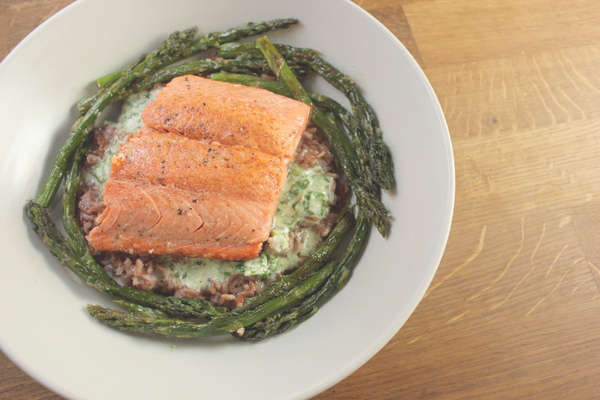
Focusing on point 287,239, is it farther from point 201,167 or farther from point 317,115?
point 317,115

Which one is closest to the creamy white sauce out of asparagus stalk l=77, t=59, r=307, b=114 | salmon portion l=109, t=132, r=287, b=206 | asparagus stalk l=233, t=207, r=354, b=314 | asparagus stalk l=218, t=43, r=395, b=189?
asparagus stalk l=233, t=207, r=354, b=314

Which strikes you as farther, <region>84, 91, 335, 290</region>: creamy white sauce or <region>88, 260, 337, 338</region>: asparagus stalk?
<region>84, 91, 335, 290</region>: creamy white sauce

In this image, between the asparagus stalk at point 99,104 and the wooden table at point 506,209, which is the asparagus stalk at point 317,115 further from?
the wooden table at point 506,209

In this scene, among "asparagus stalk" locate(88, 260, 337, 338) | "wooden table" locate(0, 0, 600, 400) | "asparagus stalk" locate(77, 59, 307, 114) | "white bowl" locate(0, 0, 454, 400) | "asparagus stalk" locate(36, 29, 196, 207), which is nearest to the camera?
"white bowl" locate(0, 0, 454, 400)

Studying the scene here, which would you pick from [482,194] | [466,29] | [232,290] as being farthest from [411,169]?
[466,29]

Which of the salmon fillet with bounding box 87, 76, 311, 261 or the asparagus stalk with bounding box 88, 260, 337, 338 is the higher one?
the salmon fillet with bounding box 87, 76, 311, 261

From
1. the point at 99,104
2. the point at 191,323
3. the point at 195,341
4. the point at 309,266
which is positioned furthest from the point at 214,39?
the point at 195,341

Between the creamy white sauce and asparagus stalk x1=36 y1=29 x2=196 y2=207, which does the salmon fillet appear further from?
asparagus stalk x1=36 y1=29 x2=196 y2=207

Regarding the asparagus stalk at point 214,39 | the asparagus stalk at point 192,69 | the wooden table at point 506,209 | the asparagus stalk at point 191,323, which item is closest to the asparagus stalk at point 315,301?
the asparagus stalk at point 191,323
